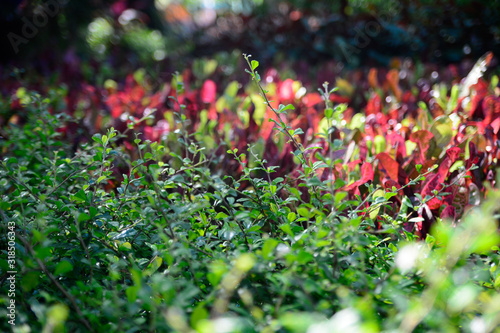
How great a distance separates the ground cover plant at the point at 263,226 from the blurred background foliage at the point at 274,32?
249cm

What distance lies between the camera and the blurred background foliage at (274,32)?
487 cm

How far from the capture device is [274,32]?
6.14 m

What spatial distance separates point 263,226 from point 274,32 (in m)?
5.05

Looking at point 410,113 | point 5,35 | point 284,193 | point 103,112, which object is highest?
Result: point 5,35

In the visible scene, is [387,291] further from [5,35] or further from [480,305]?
[5,35]

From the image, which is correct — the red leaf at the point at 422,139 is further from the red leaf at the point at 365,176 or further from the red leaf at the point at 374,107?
the red leaf at the point at 374,107

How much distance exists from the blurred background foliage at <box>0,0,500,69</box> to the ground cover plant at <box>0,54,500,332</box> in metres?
2.49

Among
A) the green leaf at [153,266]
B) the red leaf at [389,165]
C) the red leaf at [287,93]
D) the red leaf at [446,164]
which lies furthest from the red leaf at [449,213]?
the red leaf at [287,93]

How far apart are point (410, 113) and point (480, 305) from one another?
211 centimetres

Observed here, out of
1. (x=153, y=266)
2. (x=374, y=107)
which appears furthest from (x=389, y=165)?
(x=374, y=107)

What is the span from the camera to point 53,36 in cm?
653

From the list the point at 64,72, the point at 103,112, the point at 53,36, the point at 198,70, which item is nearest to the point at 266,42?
the point at 198,70

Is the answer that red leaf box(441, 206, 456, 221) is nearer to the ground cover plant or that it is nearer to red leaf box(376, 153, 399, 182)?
the ground cover plant

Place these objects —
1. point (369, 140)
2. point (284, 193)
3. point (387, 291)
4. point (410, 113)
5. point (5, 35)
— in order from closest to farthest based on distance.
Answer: point (387, 291)
point (284, 193)
point (369, 140)
point (410, 113)
point (5, 35)
